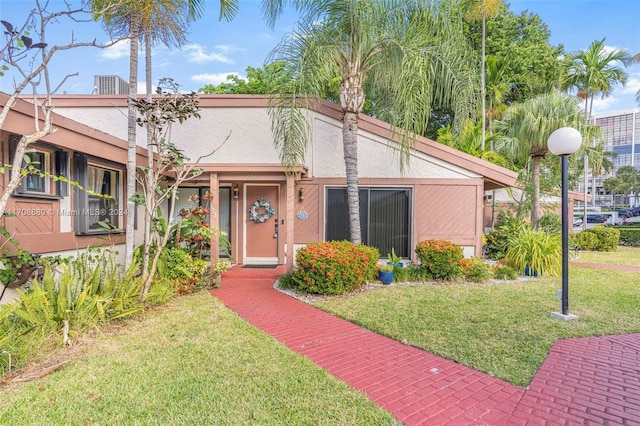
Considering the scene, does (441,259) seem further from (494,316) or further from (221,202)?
(221,202)

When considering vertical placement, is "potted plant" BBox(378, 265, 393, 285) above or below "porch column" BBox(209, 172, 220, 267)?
below

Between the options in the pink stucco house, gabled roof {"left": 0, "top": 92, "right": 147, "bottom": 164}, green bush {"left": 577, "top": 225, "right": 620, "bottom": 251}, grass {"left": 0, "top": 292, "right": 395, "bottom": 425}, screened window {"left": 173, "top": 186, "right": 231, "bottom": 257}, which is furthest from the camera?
green bush {"left": 577, "top": 225, "right": 620, "bottom": 251}

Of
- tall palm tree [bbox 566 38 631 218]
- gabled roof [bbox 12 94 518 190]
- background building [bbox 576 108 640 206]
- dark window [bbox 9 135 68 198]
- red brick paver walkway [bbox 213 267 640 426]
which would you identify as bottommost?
red brick paver walkway [bbox 213 267 640 426]

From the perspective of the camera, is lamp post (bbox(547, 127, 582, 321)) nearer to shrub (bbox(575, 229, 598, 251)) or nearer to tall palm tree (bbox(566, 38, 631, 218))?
shrub (bbox(575, 229, 598, 251))

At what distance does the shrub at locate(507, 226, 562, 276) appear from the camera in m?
8.26

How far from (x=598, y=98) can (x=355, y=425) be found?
27.2 meters

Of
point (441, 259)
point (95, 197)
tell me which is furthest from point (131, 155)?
point (441, 259)

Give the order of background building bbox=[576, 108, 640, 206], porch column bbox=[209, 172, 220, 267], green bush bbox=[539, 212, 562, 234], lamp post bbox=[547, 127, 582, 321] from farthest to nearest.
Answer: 1. background building bbox=[576, 108, 640, 206]
2. green bush bbox=[539, 212, 562, 234]
3. porch column bbox=[209, 172, 220, 267]
4. lamp post bbox=[547, 127, 582, 321]

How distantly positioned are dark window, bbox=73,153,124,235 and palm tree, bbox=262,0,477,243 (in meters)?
3.68

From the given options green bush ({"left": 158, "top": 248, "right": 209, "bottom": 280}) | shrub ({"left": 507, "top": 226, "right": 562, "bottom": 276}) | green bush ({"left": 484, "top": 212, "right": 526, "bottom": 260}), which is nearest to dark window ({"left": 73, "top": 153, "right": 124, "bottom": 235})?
green bush ({"left": 158, "top": 248, "right": 209, "bottom": 280})

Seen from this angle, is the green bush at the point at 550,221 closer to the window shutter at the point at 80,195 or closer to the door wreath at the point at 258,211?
the door wreath at the point at 258,211

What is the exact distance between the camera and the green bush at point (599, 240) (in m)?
14.3

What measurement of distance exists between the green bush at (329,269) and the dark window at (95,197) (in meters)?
3.73

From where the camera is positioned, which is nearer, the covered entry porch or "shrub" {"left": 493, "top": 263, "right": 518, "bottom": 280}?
"shrub" {"left": 493, "top": 263, "right": 518, "bottom": 280}
